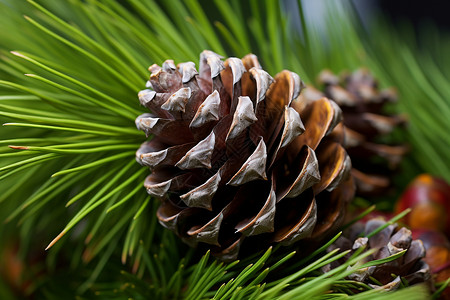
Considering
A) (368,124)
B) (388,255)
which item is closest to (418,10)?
(368,124)

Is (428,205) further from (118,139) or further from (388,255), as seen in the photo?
(118,139)

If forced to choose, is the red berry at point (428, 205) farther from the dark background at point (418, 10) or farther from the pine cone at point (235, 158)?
the dark background at point (418, 10)

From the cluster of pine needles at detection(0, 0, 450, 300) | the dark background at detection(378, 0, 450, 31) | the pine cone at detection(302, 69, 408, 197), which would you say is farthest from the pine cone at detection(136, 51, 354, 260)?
the dark background at detection(378, 0, 450, 31)

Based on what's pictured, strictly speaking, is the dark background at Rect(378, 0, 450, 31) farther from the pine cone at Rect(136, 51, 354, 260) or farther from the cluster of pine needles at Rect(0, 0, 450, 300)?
the pine cone at Rect(136, 51, 354, 260)

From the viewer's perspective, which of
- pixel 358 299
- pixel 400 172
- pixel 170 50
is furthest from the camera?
pixel 400 172

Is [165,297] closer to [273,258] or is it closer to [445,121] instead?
[273,258]

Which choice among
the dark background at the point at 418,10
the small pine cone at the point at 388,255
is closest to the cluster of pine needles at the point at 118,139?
the small pine cone at the point at 388,255

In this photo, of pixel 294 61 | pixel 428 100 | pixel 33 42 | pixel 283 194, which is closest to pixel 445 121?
pixel 428 100
